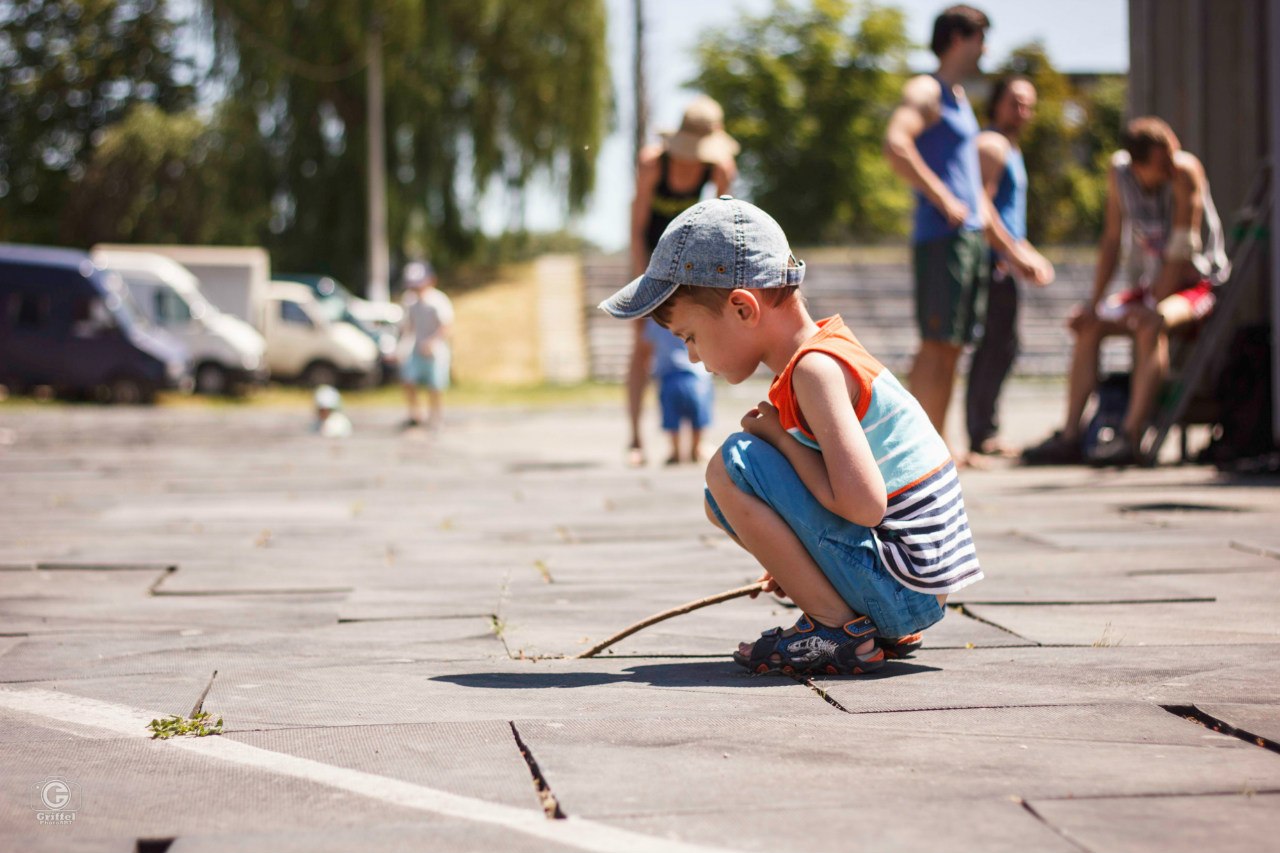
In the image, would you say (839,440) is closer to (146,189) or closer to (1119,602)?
(1119,602)

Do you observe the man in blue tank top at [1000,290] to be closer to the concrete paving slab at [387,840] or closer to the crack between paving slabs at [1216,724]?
the crack between paving slabs at [1216,724]

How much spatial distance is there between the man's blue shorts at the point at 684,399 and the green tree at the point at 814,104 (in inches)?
1831

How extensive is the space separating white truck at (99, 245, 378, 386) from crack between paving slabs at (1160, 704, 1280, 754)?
24267 millimetres

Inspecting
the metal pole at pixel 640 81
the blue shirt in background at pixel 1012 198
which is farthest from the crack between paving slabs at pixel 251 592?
the metal pole at pixel 640 81

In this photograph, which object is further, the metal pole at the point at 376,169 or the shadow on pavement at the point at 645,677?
the metal pole at the point at 376,169

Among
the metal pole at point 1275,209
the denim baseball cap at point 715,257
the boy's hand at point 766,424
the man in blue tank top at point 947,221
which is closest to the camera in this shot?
the denim baseball cap at point 715,257

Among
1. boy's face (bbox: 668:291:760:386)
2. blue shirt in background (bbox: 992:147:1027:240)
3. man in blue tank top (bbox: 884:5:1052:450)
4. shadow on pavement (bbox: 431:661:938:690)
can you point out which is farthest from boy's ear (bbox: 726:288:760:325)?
blue shirt in background (bbox: 992:147:1027:240)

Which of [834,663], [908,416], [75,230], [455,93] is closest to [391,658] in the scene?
[834,663]

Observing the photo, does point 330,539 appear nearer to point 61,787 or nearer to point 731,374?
point 731,374

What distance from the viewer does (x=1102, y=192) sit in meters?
57.8

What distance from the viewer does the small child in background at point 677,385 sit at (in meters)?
8.84

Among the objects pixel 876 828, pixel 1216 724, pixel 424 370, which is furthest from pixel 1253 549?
pixel 424 370

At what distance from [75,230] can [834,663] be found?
120 ft

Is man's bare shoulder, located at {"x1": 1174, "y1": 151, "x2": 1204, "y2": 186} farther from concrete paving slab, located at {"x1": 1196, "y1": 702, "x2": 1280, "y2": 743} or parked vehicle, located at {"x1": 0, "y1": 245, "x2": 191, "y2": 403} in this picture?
parked vehicle, located at {"x1": 0, "y1": 245, "x2": 191, "y2": 403}
